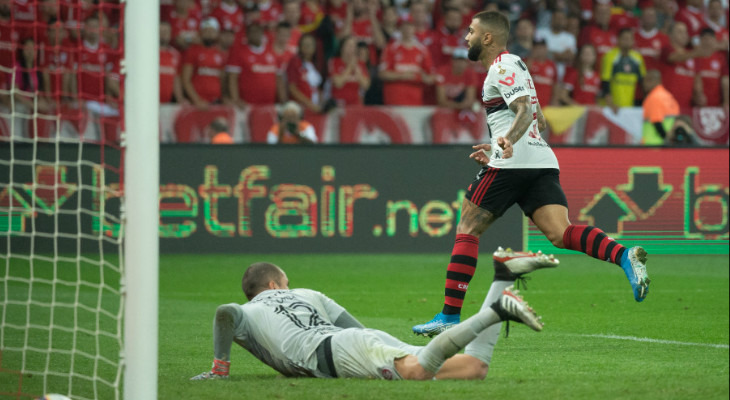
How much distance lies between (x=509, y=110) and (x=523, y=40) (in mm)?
9214

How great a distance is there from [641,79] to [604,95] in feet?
1.83

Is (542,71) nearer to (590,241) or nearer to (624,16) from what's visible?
(624,16)

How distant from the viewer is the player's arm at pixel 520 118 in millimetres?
6141

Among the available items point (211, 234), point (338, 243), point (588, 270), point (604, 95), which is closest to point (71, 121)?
point (211, 234)

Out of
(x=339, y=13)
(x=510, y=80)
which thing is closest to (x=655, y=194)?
(x=339, y=13)

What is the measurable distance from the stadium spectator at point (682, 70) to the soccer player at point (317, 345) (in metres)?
11.5

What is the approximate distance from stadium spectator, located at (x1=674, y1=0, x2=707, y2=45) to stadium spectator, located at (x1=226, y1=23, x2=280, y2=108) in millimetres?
6551

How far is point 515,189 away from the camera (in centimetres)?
641

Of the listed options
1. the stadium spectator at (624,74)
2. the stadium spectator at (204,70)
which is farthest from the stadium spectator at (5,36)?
the stadium spectator at (624,74)

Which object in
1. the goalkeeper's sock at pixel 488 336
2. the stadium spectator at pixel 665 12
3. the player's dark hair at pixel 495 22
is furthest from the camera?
the stadium spectator at pixel 665 12

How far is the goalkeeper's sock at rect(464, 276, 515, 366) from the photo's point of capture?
4.81m

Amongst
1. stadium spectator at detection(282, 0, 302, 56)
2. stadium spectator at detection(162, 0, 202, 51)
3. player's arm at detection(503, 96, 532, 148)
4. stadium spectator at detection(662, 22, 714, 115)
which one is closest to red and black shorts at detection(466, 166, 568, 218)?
player's arm at detection(503, 96, 532, 148)

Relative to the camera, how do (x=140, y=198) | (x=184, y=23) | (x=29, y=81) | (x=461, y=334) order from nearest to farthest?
(x=140, y=198) < (x=461, y=334) < (x=29, y=81) < (x=184, y=23)

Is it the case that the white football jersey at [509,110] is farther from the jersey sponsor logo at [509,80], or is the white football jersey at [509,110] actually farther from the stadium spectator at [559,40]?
the stadium spectator at [559,40]
